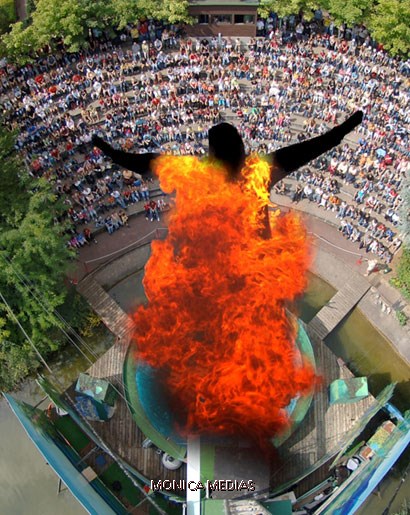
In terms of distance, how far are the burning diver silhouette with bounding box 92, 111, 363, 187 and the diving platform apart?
10736 mm

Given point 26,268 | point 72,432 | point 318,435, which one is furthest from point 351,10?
point 72,432

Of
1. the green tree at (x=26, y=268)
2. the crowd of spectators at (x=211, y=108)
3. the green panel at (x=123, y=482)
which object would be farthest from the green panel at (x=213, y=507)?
the crowd of spectators at (x=211, y=108)

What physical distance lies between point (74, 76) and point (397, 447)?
2742 cm

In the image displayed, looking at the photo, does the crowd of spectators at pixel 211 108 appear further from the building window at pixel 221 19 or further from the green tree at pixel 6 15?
the green tree at pixel 6 15

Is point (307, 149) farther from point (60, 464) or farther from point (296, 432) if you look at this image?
point (60, 464)

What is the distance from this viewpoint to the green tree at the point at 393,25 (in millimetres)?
31859

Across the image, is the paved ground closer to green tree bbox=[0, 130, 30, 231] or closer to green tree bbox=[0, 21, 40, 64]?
green tree bbox=[0, 130, 30, 231]

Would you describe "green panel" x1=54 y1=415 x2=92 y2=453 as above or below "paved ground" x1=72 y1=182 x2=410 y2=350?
below

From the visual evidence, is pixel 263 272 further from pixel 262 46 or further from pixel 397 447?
pixel 262 46

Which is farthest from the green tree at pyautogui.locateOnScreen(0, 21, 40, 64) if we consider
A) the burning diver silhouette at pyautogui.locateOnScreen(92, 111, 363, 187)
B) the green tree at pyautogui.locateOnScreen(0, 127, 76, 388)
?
the burning diver silhouette at pyautogui.locateOnScreen(92, 111, 363, 187)

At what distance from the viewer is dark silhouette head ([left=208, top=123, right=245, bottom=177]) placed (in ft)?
50.5

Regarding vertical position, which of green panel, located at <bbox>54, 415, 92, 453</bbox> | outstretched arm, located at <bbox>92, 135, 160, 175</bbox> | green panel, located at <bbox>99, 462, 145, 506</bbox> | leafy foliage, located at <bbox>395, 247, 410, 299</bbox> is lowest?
green panel, located at <bbox>99, 462, 145, 506</bbox>

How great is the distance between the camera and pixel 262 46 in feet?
113

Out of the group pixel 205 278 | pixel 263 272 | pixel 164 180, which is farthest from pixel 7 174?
pixel 263 272
